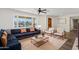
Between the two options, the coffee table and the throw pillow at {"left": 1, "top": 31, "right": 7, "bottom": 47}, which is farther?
the coffee table

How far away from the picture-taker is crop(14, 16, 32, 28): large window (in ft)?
8.02

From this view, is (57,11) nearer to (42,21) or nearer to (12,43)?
(42,21)

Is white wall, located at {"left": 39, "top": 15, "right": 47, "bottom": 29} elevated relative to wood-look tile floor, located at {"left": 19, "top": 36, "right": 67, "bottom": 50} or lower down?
elevated

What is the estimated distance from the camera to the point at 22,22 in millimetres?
2523

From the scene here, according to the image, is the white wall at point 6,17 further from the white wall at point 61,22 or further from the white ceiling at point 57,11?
the white wall at point 61,22

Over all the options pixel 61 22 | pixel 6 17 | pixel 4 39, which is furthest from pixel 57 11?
pixel 4 39

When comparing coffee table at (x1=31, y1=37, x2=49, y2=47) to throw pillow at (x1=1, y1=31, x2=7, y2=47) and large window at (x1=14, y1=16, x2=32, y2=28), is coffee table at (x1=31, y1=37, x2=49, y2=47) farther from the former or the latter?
throw pillow at (x1=1, y1=31, x2=7, y2=47)

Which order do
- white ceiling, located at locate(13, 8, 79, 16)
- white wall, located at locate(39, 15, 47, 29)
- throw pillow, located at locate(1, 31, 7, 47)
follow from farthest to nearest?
A: 1. white wall, located at locate(39, 15, 47, 29)
2. white ceiling, located at locate(13, 8, 79, 16)
3. throw pillow, located at locate(1, 31, 7, 47)

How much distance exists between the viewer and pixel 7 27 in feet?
7.70

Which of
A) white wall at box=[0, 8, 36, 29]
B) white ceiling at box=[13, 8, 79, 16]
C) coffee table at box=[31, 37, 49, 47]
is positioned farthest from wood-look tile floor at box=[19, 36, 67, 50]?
white ceiling at box=[13, 8, 79, 16]

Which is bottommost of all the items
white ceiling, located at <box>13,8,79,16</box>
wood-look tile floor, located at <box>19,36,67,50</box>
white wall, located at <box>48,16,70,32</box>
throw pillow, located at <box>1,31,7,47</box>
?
wood-look tile floor, located at <box>19,36,67,50</box>
